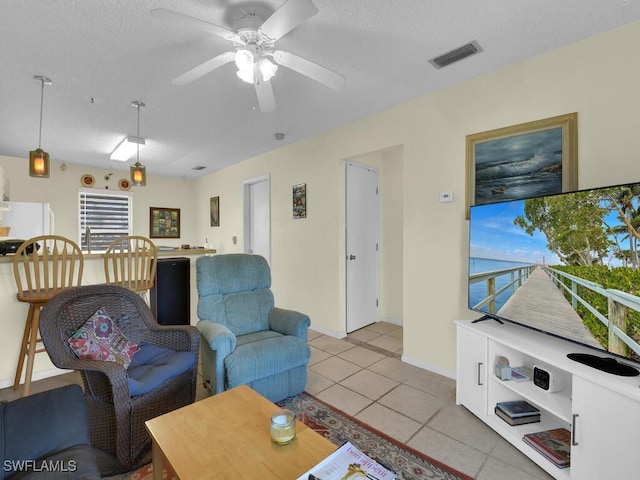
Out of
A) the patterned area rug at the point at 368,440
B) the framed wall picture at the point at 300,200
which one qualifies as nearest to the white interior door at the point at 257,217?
the framed wall picture at the point at 300,200

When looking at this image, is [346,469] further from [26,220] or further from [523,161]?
[26,220]

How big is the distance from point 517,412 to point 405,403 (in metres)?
0.70

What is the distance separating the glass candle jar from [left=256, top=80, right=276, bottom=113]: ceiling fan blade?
1.82 metres

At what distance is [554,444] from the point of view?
1.62 metres

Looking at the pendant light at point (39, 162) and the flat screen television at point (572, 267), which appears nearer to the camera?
the flat screen television at point (572, 267)

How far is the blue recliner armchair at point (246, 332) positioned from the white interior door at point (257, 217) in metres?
1.98

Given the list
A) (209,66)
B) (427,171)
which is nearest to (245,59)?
(209,66)

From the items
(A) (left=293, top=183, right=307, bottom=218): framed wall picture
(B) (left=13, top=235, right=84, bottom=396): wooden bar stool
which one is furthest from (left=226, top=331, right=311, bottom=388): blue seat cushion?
(A) (left=293, top=183, right=307, bottom=218): framed wall picture

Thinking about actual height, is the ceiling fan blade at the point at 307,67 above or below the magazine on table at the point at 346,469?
above

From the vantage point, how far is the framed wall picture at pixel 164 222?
5.99m

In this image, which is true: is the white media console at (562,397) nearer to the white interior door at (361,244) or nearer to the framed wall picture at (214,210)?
the white interior door at (361,244)

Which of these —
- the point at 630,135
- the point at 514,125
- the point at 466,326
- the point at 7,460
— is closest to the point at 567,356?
the point at 466,326

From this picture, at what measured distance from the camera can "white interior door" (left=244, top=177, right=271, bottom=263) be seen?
4781mm

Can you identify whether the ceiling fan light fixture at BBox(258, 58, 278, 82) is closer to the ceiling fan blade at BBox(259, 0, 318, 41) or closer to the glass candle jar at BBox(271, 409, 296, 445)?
the ceiling fan blade at BBox(259, 0, 318, 41)
